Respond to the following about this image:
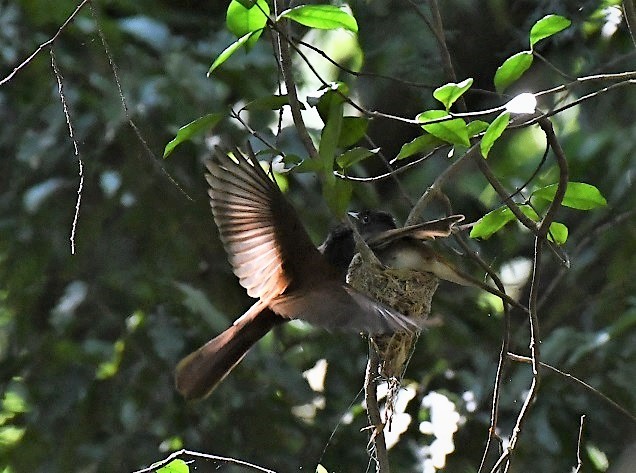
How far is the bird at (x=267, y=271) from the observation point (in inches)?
89.7

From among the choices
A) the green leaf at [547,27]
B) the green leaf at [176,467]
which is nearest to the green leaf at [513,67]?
the green leaf at [547,27]

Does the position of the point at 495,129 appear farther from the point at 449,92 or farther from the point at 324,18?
the point at 324,18

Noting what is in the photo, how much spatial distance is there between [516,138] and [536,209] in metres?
2.09

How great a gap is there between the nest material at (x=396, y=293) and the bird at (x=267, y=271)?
62 millimetres

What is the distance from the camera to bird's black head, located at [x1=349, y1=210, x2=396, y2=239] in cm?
312

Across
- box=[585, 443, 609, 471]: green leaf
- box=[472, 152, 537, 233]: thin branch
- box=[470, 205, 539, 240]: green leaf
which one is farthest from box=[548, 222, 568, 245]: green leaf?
box=[585, 443, 609, 471]: green leaf

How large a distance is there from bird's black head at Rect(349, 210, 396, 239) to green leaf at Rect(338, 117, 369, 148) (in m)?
1.11

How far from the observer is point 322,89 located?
6.37 feet

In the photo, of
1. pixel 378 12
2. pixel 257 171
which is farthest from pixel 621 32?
pixel 257 171

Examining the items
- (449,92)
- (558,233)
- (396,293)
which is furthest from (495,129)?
(396,293)

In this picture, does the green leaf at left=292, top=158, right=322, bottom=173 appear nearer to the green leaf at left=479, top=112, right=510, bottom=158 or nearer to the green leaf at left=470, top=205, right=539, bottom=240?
the green leaf at left=479, top=112, right=510, bottom=158

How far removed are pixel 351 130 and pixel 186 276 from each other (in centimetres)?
202

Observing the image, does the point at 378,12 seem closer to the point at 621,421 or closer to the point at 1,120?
the point at 1,120

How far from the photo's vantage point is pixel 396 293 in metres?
2.70
